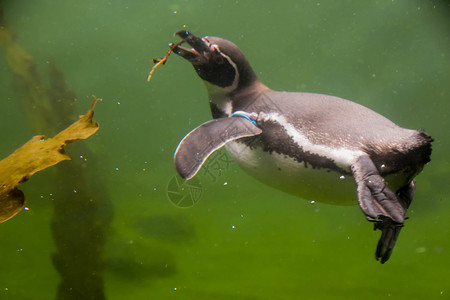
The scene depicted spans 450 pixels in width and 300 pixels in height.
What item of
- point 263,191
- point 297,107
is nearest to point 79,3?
point 263,191

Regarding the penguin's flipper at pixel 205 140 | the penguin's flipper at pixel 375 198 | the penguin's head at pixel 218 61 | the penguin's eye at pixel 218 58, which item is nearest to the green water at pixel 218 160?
the penguin's head at pixel 218 61

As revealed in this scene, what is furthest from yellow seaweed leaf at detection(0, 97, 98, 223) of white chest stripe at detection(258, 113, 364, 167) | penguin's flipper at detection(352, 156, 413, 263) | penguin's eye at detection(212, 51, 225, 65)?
penguin's flipper at detection(352, 156, 413, 263)

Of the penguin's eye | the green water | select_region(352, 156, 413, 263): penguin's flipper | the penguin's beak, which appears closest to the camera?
select_region(352, 156, 413, 263): penguin's flipper

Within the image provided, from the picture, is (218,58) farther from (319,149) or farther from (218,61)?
(319,149)

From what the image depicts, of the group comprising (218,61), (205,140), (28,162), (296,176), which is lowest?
(296,176)

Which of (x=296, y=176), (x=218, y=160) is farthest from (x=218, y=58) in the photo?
(x=218, y=160)

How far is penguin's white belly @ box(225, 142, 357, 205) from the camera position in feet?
6.35

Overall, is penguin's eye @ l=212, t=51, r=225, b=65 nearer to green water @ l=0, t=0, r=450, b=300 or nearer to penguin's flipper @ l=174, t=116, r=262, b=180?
penguin's flipper @ l=174, t=116, r=262, b=180

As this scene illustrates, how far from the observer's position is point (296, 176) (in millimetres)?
2098

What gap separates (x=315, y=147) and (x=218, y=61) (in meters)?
1.09

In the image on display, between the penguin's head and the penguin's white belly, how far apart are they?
56 centimetres

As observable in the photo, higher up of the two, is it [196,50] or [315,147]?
[196,50]

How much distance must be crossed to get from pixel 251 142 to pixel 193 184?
3.18 meters

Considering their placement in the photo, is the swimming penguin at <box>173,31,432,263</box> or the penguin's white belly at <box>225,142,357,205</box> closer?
the swimming penguin at <box>173,31,432,263</box>
